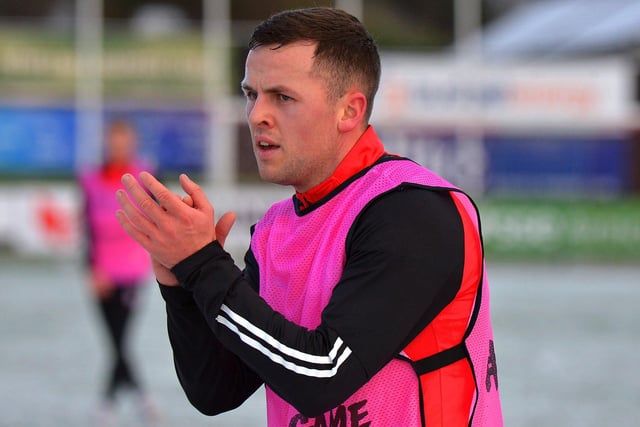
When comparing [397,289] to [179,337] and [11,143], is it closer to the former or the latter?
[179,337]

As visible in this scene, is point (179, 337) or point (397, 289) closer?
point (397, 289)

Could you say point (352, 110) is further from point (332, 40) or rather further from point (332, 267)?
point (332, 267)

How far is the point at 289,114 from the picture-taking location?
76.2 inches

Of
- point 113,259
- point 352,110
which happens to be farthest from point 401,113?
point 352,110

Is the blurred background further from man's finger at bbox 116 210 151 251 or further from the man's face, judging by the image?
man's finger at bbox 116 210 151 251

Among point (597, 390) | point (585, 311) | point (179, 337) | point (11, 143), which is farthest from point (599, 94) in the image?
point (179, 337)

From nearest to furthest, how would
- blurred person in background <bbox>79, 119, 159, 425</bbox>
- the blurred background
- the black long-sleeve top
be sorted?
the black long-sleeve top
blurred person in background <bbox>79, 119, 159, 425</bbox>
the blurred background

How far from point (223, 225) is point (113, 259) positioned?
16.6 feet

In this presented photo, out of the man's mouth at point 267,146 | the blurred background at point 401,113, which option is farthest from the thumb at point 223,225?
the blurred background at point 401,113

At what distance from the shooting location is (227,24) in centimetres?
2133

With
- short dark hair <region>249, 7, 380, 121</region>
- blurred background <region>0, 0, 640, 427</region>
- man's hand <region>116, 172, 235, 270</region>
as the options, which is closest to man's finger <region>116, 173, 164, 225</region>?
man's hand <region>116, 172, 235, 270</region>

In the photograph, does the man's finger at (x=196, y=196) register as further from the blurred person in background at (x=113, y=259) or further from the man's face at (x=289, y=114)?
the blurred person in background at (x=113, y=259)

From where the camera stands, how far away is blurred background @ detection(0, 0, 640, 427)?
18.5 metres

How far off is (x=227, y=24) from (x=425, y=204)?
65.2 feet
